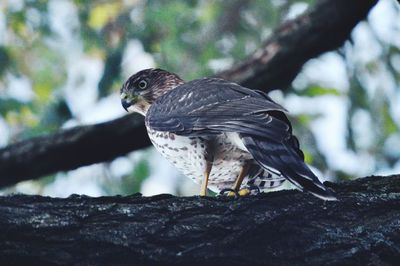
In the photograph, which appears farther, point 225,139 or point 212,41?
point 212,41

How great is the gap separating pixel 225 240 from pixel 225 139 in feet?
3.47

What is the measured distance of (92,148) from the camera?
548cm

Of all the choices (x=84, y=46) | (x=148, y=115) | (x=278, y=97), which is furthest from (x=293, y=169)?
(x=84, y=46)

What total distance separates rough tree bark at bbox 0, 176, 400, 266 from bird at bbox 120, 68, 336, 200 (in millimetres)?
226

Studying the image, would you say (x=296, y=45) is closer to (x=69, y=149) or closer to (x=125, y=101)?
(x=125, y=101)

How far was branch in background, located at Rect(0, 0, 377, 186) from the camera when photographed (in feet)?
17.8

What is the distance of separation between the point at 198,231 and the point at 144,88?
2.51m

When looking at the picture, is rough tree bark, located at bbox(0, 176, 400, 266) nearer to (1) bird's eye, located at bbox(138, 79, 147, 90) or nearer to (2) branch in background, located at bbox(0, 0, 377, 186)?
(2) branch in background, located at bbox(0, 0, 377, 186)

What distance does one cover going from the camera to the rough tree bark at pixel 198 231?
3230 millimetres

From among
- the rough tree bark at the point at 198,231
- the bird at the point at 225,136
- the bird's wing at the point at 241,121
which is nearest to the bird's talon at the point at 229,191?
the bird at the point at 225,136

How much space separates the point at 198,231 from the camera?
10.9 ft

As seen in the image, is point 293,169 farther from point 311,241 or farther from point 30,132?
point 30,132

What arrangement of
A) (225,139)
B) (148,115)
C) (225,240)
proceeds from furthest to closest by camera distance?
1. (148,115)
2. (225,139)
3. (225,240)

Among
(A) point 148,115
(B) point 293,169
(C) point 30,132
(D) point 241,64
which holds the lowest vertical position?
(B) point 293,169
